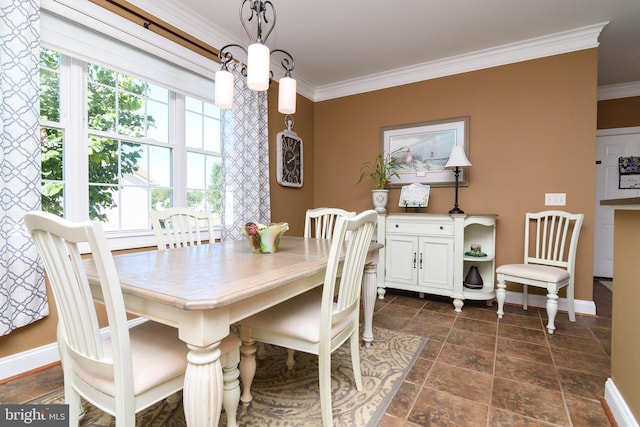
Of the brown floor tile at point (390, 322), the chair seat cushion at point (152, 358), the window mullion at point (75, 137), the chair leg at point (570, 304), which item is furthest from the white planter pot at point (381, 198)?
the window mullion at point (75, 137)

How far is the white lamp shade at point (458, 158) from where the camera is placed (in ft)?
9.61

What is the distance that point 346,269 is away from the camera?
1382 mm

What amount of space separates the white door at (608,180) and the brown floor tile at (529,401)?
3.30 metres

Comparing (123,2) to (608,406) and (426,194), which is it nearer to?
(426,194)

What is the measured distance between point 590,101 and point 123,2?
383 centimetres

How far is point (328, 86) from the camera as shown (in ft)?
13.1

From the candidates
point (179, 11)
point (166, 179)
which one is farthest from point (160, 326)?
point (179, 11)

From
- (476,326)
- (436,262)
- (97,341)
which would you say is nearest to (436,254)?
(436,262)

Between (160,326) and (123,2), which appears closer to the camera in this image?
(160,326)

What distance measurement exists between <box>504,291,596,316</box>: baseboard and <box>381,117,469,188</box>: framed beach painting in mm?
1223

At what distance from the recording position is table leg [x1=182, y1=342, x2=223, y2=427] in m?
0.91

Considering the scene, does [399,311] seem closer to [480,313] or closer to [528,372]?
[480,313]

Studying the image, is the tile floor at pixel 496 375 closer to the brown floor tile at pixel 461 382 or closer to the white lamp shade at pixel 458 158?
the brown floor tile at pixel 461 382

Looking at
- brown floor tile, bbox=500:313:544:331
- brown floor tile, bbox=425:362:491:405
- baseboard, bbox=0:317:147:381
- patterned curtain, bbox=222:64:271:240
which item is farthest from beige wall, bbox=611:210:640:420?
baseboard, bbox=0:317:147:381
